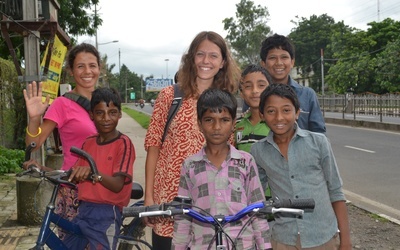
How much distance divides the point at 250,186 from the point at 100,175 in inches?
32.8

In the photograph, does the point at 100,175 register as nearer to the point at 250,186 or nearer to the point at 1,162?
the point at 250,186

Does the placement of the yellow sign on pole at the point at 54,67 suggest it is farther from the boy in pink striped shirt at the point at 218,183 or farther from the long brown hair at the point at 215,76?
the boy in pink striped shirt at the point at 218,183

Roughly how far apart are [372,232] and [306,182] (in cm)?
329

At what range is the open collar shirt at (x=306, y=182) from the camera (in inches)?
104

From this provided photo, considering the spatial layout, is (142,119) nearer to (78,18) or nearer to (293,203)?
(78,18)

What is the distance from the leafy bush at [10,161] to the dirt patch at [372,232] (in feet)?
23.5

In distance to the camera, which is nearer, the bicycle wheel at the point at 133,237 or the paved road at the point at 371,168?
the bicycle wheel at the point at 133,237

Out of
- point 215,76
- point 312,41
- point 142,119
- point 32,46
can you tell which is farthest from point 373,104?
point 312,41

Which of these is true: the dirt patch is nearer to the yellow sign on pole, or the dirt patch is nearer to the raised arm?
the raised arm

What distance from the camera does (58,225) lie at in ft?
9.50

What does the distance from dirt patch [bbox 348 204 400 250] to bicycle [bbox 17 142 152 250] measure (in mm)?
2699

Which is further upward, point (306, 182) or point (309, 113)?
point (309, 113)

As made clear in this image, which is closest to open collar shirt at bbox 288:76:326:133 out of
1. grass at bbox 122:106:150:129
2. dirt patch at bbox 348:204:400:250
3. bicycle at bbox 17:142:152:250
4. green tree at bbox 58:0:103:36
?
bicycle at bbox 17:142:152:250

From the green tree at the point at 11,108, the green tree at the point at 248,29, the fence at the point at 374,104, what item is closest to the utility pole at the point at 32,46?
the green tree at the point at 11,108
